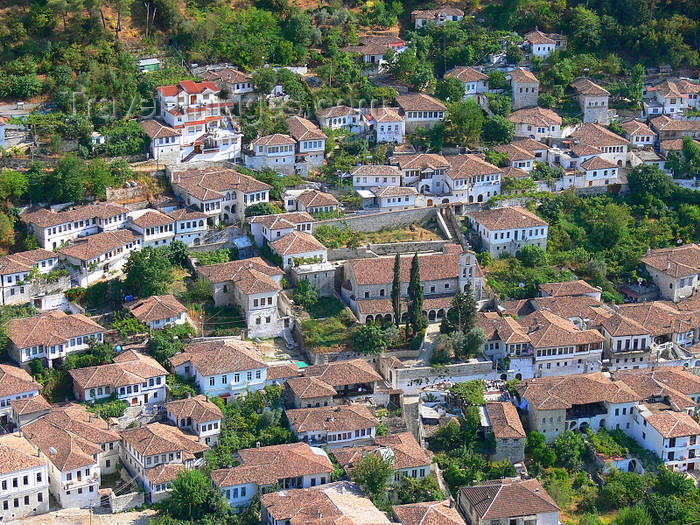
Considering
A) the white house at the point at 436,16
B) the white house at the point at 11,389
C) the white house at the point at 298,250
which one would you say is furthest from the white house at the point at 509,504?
the white house at the point at 436,16

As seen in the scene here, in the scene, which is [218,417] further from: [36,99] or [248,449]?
[36,99]

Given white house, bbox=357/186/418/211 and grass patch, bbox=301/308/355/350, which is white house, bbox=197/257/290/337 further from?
white house, bbox=357/186/418/211

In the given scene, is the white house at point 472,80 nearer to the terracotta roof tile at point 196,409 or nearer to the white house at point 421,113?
the white house at point 421,113

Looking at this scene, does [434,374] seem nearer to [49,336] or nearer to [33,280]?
[49,336]

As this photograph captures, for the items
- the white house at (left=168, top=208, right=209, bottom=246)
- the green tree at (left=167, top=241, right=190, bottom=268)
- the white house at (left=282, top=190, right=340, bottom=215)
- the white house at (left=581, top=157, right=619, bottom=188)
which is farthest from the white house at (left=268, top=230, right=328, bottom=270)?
the white house at (left=581, top=157, right=619, bottom=188)

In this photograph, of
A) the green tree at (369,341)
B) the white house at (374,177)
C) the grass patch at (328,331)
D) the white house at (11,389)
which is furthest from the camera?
the white house at (374,177)

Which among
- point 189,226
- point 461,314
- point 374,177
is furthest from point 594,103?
point 189,226
